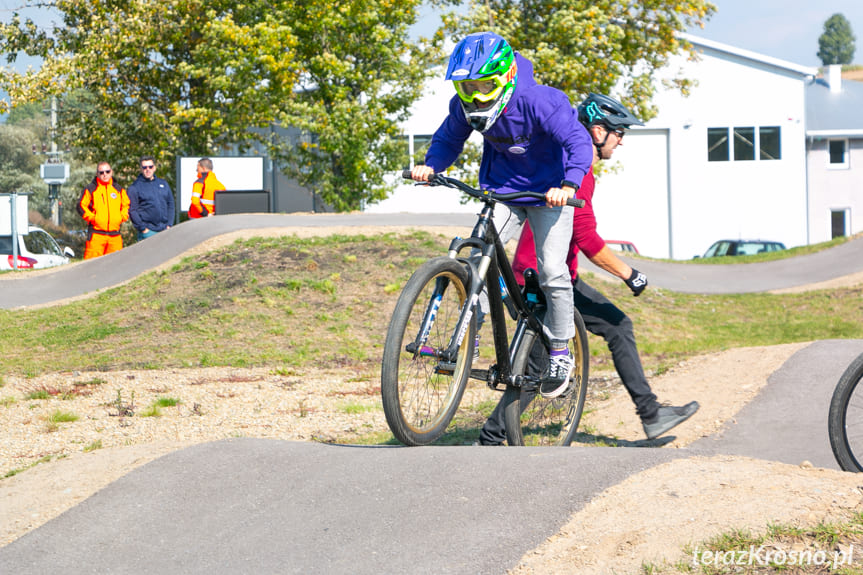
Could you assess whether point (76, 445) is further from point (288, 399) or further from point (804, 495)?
point (804, 495)

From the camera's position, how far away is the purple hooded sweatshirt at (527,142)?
488 centimetres

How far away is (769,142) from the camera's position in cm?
3722

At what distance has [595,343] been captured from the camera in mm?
11859

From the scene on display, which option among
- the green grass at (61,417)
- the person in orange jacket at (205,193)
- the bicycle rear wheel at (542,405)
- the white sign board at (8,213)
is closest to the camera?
the bicycle rear wheel at (542,405)

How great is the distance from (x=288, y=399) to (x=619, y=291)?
341 inches

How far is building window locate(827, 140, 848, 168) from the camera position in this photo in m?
39.1

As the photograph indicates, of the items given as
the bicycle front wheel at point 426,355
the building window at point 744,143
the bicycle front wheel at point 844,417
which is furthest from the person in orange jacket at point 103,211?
the building window at point 744,143

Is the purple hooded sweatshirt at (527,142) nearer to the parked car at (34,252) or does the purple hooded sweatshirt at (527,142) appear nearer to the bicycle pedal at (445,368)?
the bicycle pedal at (445,368)

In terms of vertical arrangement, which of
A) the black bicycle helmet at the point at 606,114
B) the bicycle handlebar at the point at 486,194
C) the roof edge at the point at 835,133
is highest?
the roof edge at the point at 835,133

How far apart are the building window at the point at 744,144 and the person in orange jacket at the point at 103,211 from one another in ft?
82.1

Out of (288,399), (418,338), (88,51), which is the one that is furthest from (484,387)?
(88,51)

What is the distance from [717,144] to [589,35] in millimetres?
12370

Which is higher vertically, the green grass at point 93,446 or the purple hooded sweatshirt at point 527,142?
the purple hooded sweatshirt at point 527,142

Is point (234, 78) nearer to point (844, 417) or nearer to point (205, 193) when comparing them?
point (205, 193)
